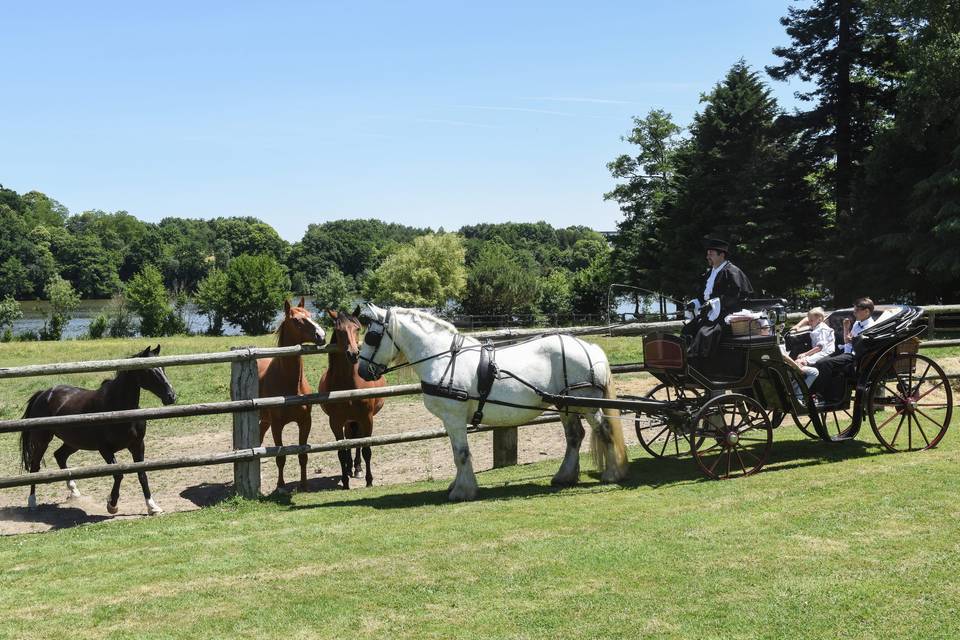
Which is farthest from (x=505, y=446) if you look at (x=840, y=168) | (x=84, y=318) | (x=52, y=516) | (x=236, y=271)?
(x=84, y=318)

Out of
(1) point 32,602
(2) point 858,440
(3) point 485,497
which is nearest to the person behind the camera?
(1) point 32,602

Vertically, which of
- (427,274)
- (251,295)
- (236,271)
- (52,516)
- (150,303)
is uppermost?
(236,271)

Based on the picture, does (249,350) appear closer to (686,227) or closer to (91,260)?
(686,227)

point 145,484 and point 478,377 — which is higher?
point 478,377

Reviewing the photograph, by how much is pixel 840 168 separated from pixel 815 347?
3202 cm

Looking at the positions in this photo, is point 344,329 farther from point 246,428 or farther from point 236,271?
point 236,271

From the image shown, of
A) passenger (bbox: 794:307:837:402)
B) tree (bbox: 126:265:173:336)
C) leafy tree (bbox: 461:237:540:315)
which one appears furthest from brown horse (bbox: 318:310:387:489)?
tree (bbox: 126:265:173:336)

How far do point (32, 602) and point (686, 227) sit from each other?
4244cm

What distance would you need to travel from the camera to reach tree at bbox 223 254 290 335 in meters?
92.1

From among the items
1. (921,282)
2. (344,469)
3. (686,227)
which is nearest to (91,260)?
(686,227)

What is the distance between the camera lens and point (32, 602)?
562cm

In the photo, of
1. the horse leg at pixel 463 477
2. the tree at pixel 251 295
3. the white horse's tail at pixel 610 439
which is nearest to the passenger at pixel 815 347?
the white horse's tail at pixel 610 439

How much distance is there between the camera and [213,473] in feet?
38.0

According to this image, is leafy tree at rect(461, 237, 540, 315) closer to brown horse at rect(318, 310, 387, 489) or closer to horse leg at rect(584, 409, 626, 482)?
brown horse at rect(318, 310, 387, 489)
